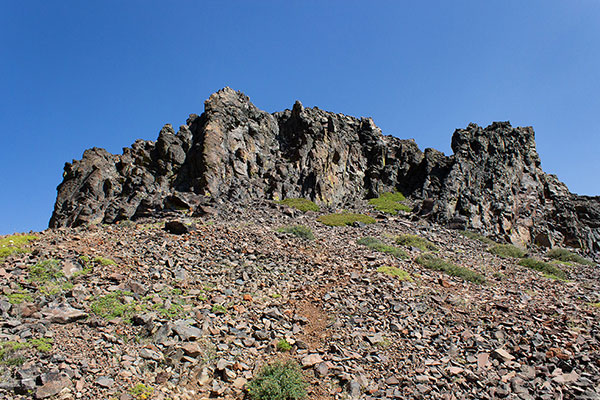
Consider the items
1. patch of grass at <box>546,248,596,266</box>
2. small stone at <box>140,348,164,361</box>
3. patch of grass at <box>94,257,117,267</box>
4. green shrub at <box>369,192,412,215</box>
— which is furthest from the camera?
green shrub at <box>369,192,412,215</box>

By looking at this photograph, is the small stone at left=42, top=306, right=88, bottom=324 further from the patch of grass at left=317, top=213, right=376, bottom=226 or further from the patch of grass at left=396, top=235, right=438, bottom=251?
the patch of grass at left=317, top=213, right=376, bottom=226

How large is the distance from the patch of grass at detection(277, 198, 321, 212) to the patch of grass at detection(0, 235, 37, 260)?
1016 inches

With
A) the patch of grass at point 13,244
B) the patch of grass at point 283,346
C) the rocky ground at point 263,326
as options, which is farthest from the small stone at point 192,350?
the patch of grass at point 13,244

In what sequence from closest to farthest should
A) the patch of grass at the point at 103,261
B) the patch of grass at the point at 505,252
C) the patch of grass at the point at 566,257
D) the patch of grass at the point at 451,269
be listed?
the patch of grass at the point at 103,261
the patch of grass at the point at 451,269
the patch of grass at the point at 505,252
the patch of grass at the point at 566,257

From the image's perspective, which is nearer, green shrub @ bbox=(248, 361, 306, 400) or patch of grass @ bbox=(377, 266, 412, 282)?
green shrub @ bbox=(248, 361, 306, 400)

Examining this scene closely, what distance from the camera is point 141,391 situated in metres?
7.86

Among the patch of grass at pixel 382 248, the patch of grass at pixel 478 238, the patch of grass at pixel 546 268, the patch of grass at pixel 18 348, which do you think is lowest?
the patch of grass at pixel 18 348

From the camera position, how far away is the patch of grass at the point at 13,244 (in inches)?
512

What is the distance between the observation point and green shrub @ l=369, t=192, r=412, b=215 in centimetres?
4546

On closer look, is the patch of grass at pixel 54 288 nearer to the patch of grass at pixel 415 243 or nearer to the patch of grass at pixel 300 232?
the patch of grass at pixel 300 232

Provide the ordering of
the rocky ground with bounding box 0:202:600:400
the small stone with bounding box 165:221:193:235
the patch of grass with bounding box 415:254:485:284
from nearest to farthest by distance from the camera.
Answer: the rocky ground with bounding box 0:202:600:400 → the patch of grass with bounding box 415:254:485:284 → the small stone with bounding box 165:221:193:235

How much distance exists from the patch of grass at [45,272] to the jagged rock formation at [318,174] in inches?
845

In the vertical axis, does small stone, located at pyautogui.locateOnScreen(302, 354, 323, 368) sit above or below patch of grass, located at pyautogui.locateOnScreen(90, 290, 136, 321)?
below

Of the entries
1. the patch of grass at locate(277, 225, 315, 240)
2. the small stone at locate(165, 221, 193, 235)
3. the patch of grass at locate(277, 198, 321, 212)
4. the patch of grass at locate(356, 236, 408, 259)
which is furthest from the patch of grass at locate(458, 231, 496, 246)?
the small stone at locate(165, 221, 193, 235)
